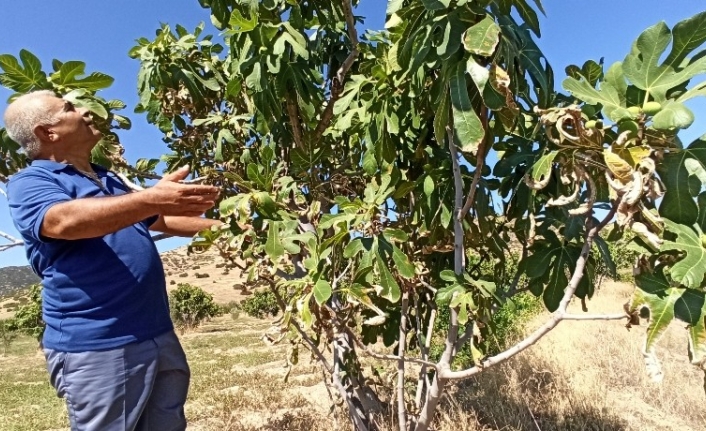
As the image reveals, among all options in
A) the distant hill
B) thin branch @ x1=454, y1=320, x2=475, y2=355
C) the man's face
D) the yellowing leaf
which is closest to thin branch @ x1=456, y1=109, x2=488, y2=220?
the yellowing leaf

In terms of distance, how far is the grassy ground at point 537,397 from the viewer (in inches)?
144

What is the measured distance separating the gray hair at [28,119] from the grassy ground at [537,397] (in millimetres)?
1476

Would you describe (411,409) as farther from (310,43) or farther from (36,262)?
(310,43)

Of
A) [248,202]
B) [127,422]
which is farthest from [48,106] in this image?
[127,422]

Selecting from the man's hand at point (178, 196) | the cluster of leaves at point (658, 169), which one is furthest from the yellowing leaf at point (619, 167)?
the man's hand at point (178, 196)

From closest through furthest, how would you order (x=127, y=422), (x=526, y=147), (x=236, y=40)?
(x=127, y=422), (x=526, y=147), (x=236, y=40)

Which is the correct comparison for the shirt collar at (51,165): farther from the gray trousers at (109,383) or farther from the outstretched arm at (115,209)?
the gray trousers at (109,383)

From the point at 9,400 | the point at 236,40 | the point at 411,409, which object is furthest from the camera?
the point at 9,400

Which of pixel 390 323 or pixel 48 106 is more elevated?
pixel 48 106

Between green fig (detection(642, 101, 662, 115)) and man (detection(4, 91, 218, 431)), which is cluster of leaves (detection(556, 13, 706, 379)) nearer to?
green fig (detection(642, 101, 662, 115))

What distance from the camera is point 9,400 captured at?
8867 millimetres

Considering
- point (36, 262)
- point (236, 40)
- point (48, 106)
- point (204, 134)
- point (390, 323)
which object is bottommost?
point (390, 323)

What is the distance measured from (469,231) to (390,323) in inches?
38.6

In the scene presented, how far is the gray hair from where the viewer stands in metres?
1.89
